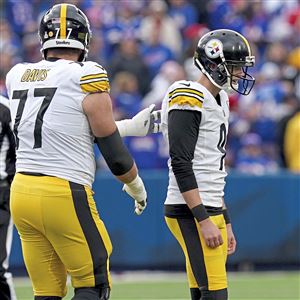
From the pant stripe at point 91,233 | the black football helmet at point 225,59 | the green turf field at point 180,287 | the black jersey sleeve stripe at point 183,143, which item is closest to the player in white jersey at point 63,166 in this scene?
the pant stripe at point 91,233

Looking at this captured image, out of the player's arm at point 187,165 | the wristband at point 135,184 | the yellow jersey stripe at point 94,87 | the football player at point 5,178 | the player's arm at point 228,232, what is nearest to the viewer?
the yellow jersey stripe at point 94,87

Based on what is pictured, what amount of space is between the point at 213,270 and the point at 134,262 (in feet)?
17.5

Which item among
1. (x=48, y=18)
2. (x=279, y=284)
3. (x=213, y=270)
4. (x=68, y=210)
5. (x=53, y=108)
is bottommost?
(x=279, y=284)

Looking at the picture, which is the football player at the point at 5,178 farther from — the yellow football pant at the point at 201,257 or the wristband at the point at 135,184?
the wristband at the point at 135,184

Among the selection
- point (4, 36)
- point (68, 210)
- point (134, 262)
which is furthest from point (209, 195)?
point (4, 36)

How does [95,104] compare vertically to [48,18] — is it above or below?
below

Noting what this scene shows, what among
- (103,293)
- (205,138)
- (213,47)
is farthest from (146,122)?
Result: (103,293)

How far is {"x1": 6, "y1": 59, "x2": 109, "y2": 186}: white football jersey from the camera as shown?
5074 mm

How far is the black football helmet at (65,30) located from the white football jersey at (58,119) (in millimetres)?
124

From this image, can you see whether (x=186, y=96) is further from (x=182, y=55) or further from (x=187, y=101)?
(x=182, y=55)

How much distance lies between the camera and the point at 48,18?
533 cm

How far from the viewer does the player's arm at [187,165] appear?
545 cm

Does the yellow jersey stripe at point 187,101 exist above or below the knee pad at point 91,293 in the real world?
above

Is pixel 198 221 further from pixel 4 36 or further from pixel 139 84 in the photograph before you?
pixel 4 36
